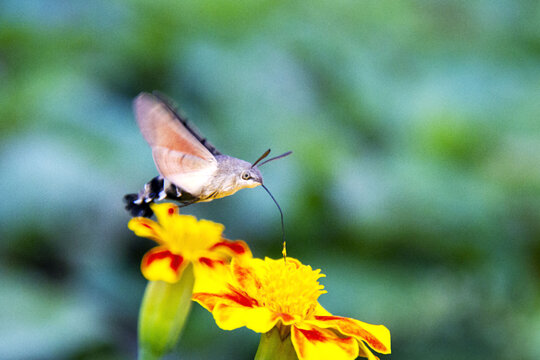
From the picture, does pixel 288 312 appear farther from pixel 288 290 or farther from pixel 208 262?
pixel 208 262

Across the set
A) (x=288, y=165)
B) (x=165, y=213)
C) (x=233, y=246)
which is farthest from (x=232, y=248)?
(x=288, y=165)

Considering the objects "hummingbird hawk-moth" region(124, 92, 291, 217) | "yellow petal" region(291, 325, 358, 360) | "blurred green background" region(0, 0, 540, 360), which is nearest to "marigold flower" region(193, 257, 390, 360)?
"yellow petal" region(291, 325, 358, 360)

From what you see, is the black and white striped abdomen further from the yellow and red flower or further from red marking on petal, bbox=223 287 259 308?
red marking on petal, bbox=223 287 259 308

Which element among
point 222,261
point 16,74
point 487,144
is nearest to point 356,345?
point 222,261

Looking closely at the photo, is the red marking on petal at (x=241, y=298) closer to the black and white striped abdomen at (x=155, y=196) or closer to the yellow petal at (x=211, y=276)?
the yellow petal at (x=211, y=276)

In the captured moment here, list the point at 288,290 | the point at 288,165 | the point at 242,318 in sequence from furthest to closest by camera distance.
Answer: the point at 288,165 < the point at 288,290 < the point at 242,318

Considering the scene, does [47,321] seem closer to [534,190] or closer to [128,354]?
[128,354]
